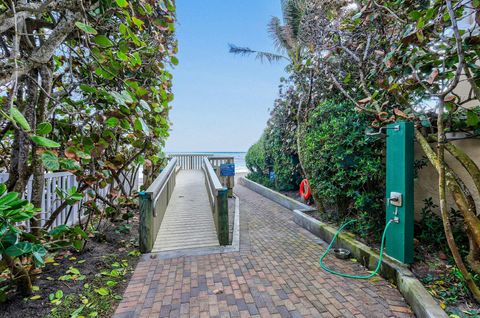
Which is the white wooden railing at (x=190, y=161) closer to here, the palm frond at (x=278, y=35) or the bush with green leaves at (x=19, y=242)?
the palm frond at (x=278, y=35)

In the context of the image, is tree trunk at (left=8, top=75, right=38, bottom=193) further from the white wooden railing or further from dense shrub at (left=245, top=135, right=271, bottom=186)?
the white wooden railing

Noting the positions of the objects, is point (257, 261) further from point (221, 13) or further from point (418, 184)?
point (221, 13)

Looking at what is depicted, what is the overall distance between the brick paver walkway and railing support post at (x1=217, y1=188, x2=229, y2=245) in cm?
40

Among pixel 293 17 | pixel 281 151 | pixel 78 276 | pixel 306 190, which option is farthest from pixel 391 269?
pixel 293 17

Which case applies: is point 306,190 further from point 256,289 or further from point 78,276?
point 78,276

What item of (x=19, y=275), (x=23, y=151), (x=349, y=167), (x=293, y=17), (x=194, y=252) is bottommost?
(x=194, y=252)

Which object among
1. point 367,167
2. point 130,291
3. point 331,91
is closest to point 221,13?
point 331,91

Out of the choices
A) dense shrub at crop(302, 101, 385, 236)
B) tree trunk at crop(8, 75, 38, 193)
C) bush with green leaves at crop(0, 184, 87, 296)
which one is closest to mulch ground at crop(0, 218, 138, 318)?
bush with green leaves at crop(0, 184, 87, 296)

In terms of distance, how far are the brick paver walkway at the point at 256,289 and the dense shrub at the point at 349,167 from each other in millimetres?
931

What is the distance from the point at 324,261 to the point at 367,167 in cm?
163

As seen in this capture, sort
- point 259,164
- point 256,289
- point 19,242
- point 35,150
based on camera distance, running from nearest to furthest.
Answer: point 19,242 < point 35,150 < point 256,289 < point 259,164

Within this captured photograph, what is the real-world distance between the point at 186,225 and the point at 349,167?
141 inches

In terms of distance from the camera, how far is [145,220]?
376 cm

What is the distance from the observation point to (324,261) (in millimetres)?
3486
